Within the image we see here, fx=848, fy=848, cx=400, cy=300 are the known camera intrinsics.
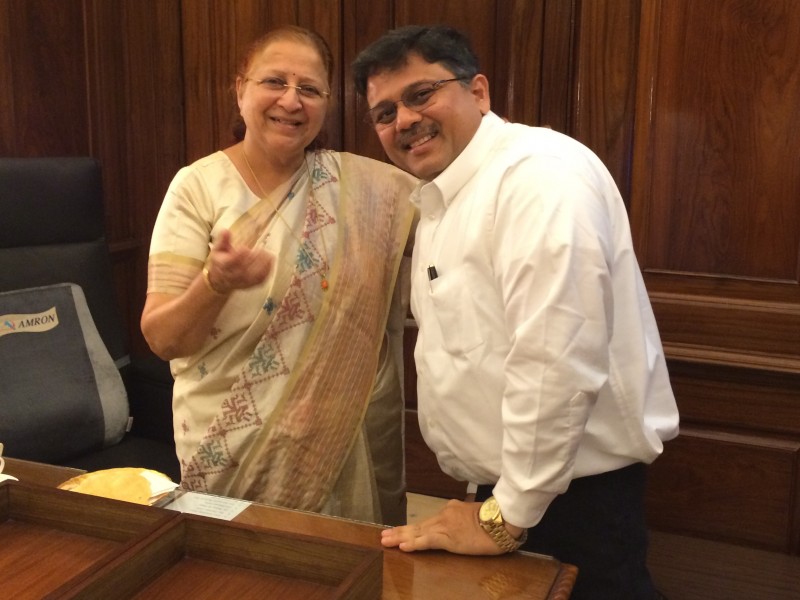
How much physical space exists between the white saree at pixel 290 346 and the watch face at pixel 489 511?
0.52m

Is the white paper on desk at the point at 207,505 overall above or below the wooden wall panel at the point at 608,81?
below

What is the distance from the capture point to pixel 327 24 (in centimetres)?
243

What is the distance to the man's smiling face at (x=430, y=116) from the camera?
4.21ft

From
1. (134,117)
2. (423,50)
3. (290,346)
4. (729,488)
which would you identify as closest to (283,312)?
(290,346)

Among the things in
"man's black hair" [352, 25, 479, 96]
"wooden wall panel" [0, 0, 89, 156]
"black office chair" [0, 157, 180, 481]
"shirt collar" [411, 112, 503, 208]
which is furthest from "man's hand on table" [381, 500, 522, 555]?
"wooden wall panel" [0, 0, 89, 156]

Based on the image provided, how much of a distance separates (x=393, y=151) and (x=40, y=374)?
3.76ft

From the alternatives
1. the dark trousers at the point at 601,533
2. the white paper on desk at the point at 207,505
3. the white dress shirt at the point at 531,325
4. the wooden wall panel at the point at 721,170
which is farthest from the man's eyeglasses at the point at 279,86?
the wooden wall panel at the point at 721,170

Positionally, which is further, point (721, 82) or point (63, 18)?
point (63, 18)

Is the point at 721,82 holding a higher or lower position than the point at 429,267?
higher

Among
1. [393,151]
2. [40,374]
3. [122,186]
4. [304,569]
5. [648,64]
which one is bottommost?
[40,374]

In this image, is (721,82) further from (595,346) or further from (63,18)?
(63,18)

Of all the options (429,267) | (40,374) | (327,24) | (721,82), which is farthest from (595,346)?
(327,24)

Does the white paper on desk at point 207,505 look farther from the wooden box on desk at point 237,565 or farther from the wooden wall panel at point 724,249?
the wooden wall panel at point 724,249

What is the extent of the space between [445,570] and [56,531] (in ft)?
1.55
